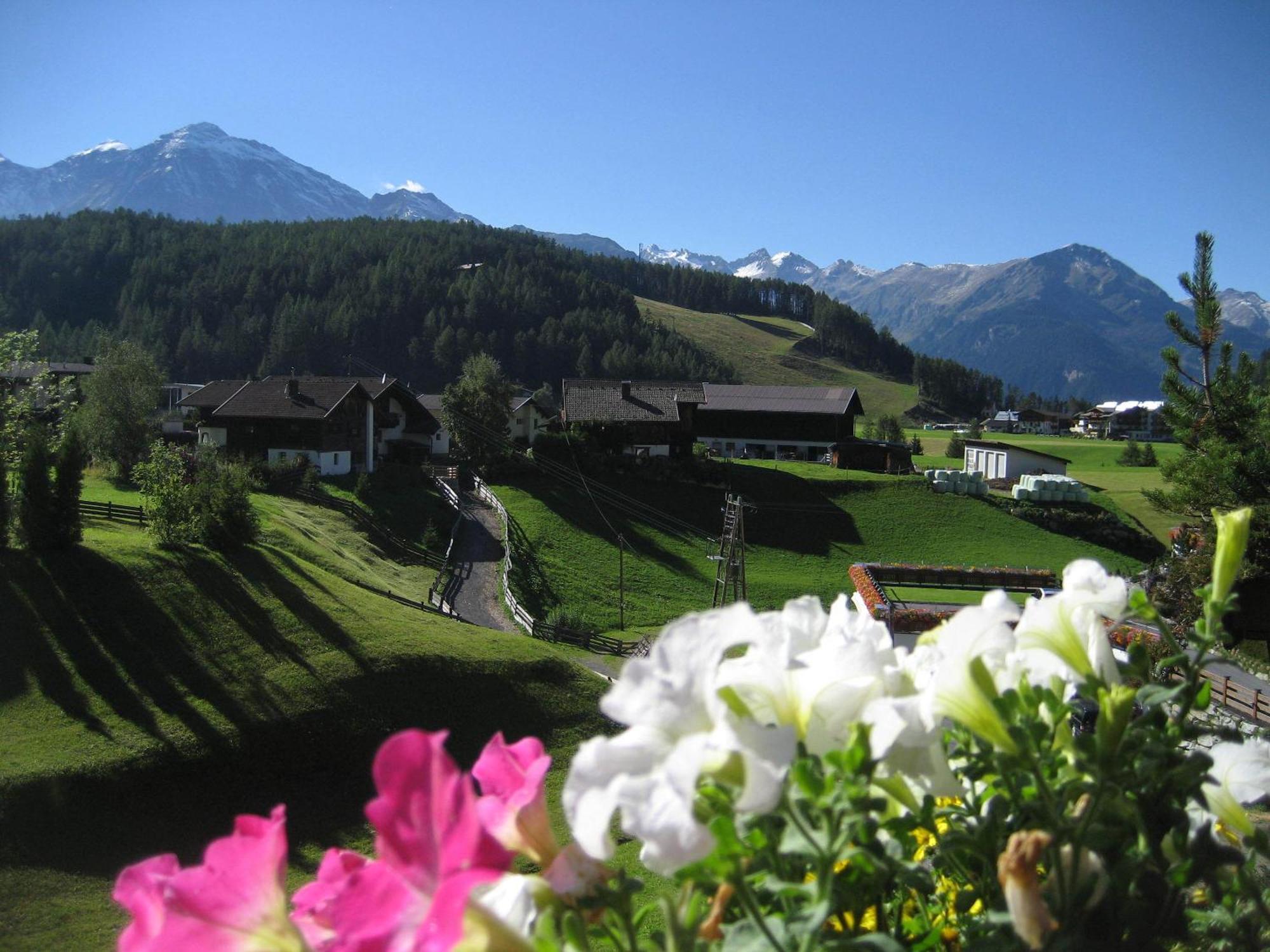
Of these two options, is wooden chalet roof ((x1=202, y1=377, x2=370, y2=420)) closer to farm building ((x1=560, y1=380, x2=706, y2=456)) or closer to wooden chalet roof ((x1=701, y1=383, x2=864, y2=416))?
farm building ((x1=560, y1=380, x2=706, y2=456))

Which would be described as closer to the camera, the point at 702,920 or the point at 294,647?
the point at 702,920

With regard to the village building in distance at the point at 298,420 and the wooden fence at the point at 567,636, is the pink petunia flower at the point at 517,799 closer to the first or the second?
the wooden fence at the point at 567,636

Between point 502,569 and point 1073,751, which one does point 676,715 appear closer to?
point 1073,751

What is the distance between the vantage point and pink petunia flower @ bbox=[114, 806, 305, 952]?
3.04 ft

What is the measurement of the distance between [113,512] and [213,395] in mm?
25648

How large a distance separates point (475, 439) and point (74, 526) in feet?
99.9

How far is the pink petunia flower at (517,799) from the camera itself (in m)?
1.09

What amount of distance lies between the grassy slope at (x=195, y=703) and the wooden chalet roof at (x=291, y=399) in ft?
69.6

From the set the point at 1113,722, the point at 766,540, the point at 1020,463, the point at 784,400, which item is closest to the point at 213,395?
the point at 766,540

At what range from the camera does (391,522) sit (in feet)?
133

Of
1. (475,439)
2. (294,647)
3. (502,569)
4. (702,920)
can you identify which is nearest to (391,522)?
(502,569)

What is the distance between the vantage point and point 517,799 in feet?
3.55

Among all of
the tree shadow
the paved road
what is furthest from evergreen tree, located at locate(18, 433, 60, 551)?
the paved road

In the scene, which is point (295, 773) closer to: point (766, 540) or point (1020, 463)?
point (766, 540)
